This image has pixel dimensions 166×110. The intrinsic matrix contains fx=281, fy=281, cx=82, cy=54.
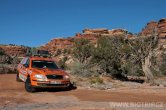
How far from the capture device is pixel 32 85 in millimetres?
14547

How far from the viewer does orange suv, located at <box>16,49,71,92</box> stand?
1448 cm

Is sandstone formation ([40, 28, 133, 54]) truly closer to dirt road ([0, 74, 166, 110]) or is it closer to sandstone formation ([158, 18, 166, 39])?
sandstone formation ([158, 18, 166, 39])

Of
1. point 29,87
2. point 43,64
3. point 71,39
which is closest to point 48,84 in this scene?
point 29,87

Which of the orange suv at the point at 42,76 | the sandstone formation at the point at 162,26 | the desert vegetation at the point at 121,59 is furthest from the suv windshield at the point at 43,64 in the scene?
the sandstone formation at the point at 162,26

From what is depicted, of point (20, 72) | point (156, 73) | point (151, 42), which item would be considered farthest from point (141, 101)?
point (156, 73)

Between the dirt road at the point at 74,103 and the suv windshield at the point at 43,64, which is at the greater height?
the suv windshield at the point at 43,64

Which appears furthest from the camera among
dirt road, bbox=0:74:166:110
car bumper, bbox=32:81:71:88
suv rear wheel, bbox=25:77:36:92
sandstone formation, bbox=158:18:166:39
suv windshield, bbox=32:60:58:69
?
sandstone formation, bbox=158:18:166:39

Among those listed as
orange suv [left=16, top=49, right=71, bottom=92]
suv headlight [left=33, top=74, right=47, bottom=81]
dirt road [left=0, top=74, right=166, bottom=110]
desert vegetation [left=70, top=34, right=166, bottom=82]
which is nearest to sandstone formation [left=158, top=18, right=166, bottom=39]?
desert vegetation [left=70, top=34, right=166, bottom=82]

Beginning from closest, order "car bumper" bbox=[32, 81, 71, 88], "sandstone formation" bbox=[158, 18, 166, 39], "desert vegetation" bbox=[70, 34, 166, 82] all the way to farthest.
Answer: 1. "car bumper" bbox=[32, 81, 71, 88]
2. "desert vegetation" bbox=[70, 34, 166, 82]
3. "sandstone formation" bbox=[158, 18, 166, 39]

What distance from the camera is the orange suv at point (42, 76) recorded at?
14484mm

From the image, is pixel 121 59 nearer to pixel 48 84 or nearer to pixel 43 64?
pixel 43 64

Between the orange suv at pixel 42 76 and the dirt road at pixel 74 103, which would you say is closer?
the dirt road at pixel 74 103

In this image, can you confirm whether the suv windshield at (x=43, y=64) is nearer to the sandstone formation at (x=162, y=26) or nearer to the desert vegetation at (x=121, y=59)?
the desert vegetation at (x=121, y=59)

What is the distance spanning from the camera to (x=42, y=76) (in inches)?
571
